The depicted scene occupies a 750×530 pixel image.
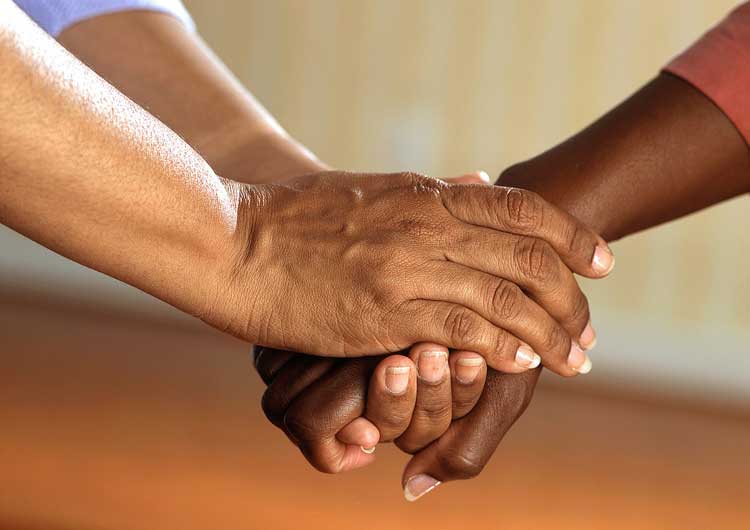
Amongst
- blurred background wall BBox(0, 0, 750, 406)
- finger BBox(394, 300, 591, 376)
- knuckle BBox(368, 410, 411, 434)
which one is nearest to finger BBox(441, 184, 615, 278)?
finger BBox(394, 300, 591, 376)

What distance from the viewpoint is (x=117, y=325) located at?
307 centimetres

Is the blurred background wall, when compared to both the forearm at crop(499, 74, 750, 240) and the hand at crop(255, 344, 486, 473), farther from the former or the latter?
the hand at crop(255, 344, 486, 473)

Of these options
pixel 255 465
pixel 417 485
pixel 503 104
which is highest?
pixel 417 485

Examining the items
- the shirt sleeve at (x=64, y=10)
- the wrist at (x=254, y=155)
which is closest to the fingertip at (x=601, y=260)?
the wrist at (x=254, y=155)

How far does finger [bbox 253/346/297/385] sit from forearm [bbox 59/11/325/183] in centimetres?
27

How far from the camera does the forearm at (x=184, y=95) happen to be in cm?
146

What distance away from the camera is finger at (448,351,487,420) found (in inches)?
45.1

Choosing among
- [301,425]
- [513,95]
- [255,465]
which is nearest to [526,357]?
[301,425]

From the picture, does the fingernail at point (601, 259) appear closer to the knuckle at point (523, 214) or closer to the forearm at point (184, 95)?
the knuckle at point (523, 214)

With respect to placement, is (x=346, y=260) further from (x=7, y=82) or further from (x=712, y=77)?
(x=712, y=77)

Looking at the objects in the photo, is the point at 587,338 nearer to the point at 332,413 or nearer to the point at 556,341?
the point at 556,341

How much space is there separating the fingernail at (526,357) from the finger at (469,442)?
0.25 ft

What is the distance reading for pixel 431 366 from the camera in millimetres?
1116

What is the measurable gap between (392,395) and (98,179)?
1.30 feet
